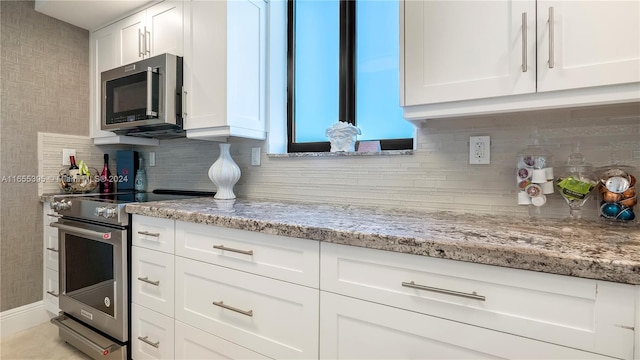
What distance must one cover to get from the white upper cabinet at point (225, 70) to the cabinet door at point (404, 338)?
45.7 inches

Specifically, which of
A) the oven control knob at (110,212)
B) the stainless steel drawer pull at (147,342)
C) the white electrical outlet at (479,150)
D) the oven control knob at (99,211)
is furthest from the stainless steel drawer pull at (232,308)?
the white electrical outlet at (479,150)

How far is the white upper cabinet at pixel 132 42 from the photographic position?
1.93 meters

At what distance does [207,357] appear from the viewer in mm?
1306

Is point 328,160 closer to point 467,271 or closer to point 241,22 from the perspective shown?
point 241,22

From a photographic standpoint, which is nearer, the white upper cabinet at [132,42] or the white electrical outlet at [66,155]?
the white upper cabinet at [132,42]

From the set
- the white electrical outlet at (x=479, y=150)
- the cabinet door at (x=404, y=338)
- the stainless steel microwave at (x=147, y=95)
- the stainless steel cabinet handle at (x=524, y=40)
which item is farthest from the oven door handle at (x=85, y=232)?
the stainless steel cabinet handle at (x=524, y=40)

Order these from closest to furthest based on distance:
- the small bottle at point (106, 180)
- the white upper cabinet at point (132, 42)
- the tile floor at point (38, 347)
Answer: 1. the tile floor at point (38, 347)
2. the white upper cabinet at point (132, 42)
3. the small bottle at point (106, 180)

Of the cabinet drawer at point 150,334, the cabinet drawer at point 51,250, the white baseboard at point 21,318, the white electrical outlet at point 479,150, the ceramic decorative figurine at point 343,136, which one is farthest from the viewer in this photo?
the cabinet drawer at point 51,250

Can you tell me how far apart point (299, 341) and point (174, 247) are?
0.73 metres

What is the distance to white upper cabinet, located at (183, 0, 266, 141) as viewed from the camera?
5.61 feet

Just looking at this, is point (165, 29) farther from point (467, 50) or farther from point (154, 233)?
point (467, 50)

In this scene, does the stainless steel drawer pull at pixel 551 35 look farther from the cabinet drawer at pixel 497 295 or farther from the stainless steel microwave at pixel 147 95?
the stainless steel microwave at pixel 147 95

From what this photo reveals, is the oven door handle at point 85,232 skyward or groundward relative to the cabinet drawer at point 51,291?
skyward

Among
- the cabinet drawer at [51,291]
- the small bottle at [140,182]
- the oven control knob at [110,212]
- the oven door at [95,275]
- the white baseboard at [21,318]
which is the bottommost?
the white baseboard at [21,318]
